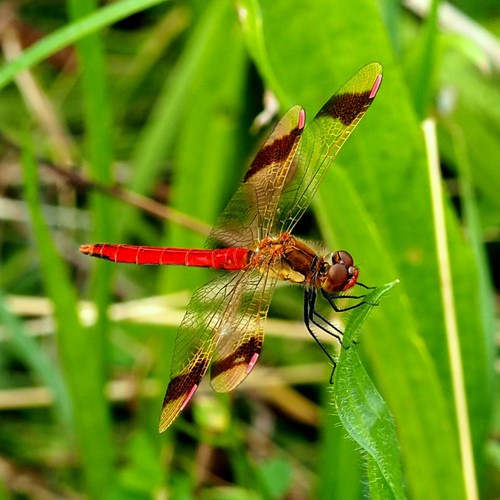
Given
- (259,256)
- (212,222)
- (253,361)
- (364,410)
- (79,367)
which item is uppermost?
(212,222)

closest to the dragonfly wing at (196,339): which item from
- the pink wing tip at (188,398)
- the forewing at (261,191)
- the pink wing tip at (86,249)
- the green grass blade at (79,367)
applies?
the pink wing tip at (188,398)

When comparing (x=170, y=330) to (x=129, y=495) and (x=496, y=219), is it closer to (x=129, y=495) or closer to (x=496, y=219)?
(x=129, y=495)

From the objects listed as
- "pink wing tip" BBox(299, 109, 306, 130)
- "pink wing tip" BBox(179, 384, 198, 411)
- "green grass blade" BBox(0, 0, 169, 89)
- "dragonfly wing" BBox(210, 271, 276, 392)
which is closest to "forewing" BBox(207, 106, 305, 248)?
"pink wing tip" BBox(299, 109, 306, 130)

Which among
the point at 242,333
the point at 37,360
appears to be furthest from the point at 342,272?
the point at 37,360

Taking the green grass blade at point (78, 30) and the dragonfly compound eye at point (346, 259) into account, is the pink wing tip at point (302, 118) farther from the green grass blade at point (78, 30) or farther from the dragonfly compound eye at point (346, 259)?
the green grass blade at point (78, 30)

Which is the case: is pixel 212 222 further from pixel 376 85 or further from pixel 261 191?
pixel 376 85

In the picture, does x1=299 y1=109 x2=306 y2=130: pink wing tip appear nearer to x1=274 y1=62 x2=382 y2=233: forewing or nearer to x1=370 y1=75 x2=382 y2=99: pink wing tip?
x1=274 y1=62 x2=382 y2=233: forewing

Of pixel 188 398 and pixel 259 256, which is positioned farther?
pixel 259 256

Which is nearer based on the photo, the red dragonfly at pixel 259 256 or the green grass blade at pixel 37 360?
the red dragonfly at pixel 259 256
